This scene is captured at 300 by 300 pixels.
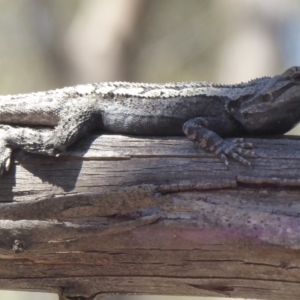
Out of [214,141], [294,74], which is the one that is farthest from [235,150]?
[294,74]

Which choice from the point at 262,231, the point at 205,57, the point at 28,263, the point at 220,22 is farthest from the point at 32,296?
the point at 262,231

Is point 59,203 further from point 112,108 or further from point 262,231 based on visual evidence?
point 262,231

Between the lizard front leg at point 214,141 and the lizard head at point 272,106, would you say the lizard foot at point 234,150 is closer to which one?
the lizard front leg at point 214,141

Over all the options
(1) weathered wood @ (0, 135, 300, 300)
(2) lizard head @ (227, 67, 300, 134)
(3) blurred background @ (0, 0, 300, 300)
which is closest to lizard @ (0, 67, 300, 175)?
(2) lizard head @ (227, 67, 300, 134)

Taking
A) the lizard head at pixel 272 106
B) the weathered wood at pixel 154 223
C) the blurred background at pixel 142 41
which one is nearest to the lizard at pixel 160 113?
the lizard head at pixel 272 106

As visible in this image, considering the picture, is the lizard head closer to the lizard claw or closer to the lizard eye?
the lizard eye

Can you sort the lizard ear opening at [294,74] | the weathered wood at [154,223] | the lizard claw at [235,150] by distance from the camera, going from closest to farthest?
the weathered wood at [154,223] < the lizard claw at [235,150] < the lizard ear opening at [294,74]
